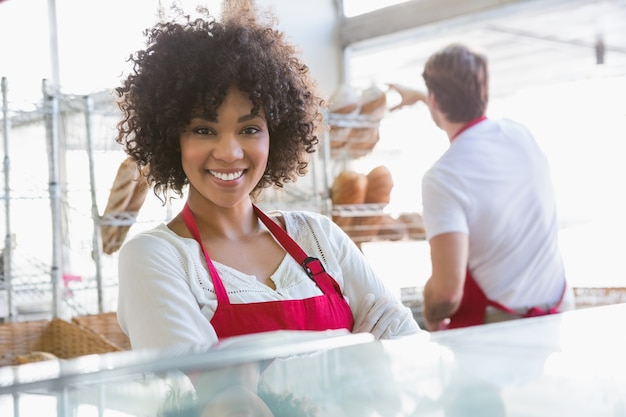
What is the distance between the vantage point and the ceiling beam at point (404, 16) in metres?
2.79

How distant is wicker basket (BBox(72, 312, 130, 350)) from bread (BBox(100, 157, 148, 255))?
32 cm

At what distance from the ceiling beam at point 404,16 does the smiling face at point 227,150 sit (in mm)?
1946

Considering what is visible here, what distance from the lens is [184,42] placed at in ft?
3.25

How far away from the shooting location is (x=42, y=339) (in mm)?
1995

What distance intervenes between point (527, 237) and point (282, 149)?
0.56 meters

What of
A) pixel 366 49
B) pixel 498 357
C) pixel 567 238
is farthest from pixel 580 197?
pixel 498 357

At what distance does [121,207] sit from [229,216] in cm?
138

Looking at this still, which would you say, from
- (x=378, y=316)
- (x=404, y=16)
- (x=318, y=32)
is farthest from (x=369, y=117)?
(x=378, y=316)

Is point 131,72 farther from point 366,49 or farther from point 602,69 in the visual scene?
point 366,49

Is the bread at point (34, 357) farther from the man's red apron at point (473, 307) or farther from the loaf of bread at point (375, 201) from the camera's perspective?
the loaf of bread at point (375, 201)

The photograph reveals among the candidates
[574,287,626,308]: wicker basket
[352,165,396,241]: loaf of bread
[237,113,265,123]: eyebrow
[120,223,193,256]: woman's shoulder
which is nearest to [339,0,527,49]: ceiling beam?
[352,165,396,241]: loaf of bread

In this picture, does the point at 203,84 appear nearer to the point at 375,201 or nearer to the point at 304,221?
the point at 304,221

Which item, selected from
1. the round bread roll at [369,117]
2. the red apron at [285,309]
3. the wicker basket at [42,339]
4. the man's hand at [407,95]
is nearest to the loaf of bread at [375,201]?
the round bread roll at [369,117]

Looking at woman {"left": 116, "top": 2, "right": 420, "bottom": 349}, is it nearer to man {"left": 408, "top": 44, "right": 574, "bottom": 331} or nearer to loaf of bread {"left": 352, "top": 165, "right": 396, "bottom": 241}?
man {"left": 408, "top": 44, "right": 574, "bottom": 331}
